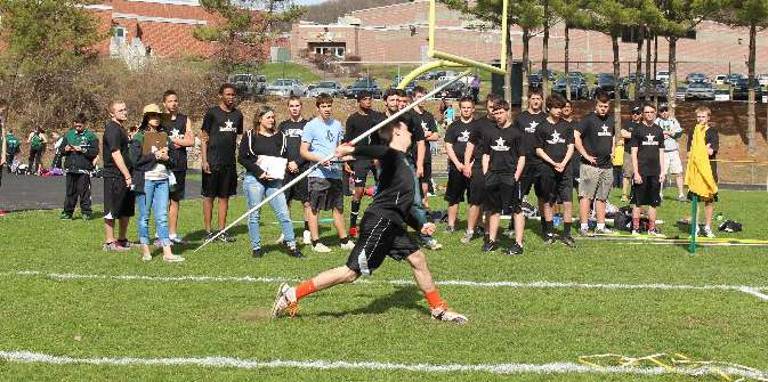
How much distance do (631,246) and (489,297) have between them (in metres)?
4.26

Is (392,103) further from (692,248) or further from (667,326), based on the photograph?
(667,326)

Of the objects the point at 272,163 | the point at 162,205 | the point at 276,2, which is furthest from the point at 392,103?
the point at 276,2

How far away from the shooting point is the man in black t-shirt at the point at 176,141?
40.4 feet

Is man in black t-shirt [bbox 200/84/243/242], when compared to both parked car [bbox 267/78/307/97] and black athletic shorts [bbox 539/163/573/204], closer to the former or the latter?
black athletic shorts [bbox 539/163/573/204]

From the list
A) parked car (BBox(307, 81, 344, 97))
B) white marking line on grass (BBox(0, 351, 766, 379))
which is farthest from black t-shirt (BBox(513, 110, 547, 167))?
parked car (BBox(307, 81, 344, 97))

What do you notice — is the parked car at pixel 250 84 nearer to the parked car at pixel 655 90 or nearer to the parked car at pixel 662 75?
the parked car at pixel 655 90

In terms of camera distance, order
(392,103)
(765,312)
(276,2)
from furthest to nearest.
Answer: (276,2) → (392,103) → (765,312)

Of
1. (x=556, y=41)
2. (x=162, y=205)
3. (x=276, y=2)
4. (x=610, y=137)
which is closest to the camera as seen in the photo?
(x=162, y=205)

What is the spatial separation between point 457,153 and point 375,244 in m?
6.14

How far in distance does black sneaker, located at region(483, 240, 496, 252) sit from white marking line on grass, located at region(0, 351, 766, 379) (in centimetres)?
546

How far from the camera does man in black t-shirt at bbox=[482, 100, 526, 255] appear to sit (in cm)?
1229

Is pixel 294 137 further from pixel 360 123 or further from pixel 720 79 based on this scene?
pixel 720 79

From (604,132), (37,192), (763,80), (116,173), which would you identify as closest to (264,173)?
(116,173)

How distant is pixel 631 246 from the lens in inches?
504
